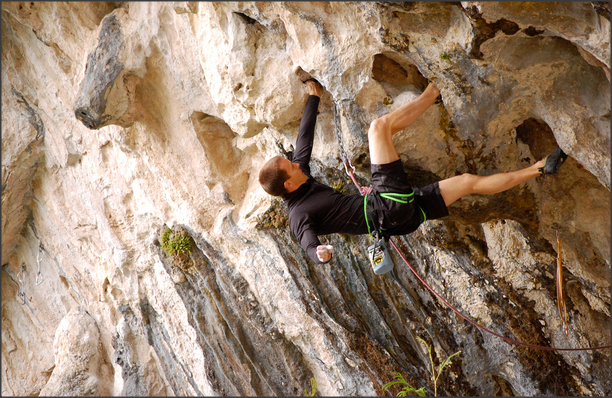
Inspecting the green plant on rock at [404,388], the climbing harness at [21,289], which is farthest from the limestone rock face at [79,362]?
the green plant on rock at [404,388]

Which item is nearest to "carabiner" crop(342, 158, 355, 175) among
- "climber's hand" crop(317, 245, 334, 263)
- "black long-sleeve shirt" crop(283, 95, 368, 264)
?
"black long-sleeve shirt" crop(283, 95, 368, 264)

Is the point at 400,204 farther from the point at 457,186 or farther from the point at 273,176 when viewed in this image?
the point at 273,176

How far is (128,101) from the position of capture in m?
5.49

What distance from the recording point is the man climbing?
3947 millimetres

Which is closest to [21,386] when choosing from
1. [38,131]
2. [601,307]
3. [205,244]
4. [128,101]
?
[38,131]

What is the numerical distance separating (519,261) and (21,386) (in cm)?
863

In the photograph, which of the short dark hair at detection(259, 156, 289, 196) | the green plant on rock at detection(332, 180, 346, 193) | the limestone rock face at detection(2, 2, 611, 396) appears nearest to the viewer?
the limestone rock face at detection(2, 2, 611, 396)

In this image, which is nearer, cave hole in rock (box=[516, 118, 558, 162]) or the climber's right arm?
the climber's right arm

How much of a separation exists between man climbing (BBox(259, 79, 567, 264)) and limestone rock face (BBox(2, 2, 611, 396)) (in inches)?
13.6

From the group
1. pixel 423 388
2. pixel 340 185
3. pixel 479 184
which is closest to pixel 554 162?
pixel 479 184

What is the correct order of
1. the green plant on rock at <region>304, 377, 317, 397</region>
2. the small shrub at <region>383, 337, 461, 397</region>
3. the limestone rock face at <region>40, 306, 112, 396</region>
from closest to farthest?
1. the small shrub at <region>383, 337, 461, 397</region>
2. the green plant on rock at <region>304, 377, 317, 397</region>
3. the limestone rock face at <region>40, 306, 112, 396</region>

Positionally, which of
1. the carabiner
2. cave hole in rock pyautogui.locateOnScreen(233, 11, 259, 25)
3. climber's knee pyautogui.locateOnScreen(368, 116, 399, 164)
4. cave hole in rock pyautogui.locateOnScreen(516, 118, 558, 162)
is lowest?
cave hole in rock pyautogui.locateOnScreen(516, 118, 558, 162)

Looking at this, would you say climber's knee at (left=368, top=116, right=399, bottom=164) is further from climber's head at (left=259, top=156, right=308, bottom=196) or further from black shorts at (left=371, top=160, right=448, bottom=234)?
climber's head at (left=259, top=156, right=308, bottom=196)

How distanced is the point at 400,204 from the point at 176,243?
322cm
